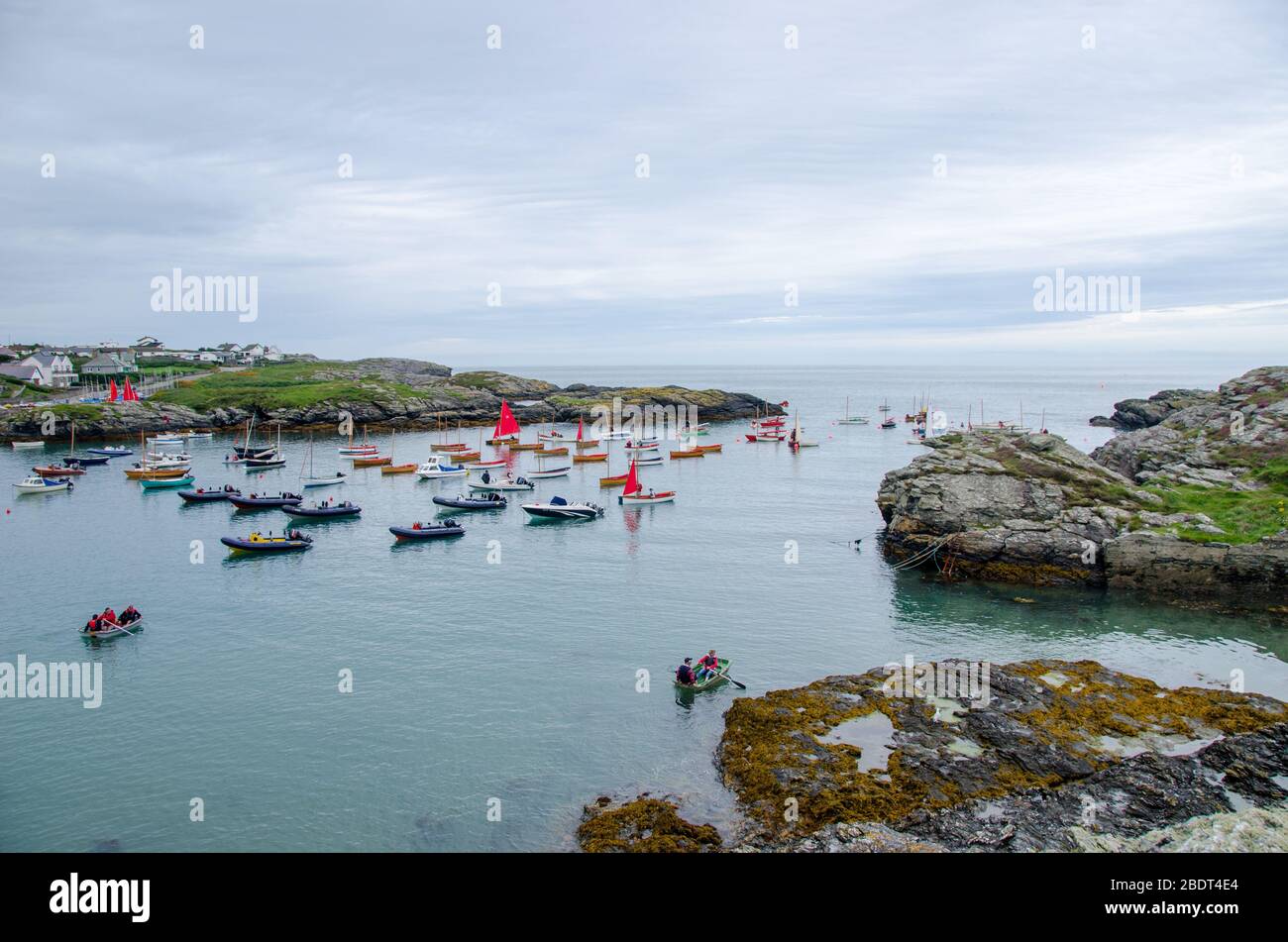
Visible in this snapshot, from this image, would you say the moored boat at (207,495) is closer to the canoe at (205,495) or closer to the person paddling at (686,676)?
the canoe at (205,495)

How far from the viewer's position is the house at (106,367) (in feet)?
554

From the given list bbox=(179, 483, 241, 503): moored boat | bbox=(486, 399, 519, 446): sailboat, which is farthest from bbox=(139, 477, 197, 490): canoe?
bbox=(486, 399, 519, 446): sailboat

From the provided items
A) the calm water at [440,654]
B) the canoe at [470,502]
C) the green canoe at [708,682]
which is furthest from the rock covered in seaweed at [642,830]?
the canoe at [470,502]

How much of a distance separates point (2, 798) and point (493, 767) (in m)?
15.6

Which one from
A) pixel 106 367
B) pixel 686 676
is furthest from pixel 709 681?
pixel 106 367

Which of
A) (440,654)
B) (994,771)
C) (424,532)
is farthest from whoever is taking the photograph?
(424,532)

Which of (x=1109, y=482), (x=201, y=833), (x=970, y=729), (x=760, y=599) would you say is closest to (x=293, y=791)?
(x=201, y=833)

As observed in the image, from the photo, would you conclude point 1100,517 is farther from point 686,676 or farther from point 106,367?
point 106,367

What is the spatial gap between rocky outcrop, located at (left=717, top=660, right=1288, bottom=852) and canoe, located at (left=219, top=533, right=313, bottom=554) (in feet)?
132

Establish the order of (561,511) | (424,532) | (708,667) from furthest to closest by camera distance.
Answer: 1. (561,511)
2. (424,532)
3. (708,667)

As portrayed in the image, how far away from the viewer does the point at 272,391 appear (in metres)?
146

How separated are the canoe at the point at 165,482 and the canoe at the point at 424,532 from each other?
116 feet

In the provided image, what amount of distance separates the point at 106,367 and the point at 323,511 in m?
142
